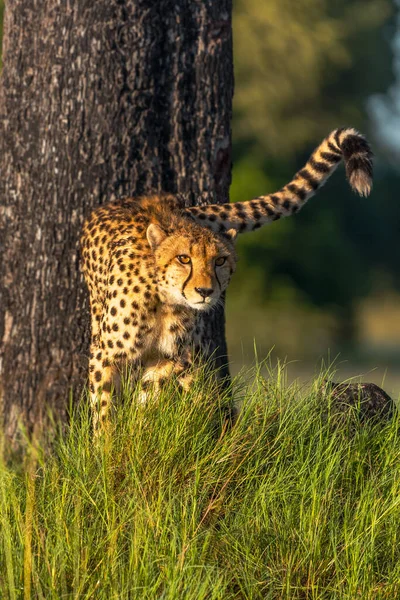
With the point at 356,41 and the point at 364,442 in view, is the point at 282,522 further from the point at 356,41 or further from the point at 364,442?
the point at 356,41

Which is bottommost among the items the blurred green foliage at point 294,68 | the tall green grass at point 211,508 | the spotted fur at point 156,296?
the tall green grass at point 211,508

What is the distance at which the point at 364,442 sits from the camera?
380cm

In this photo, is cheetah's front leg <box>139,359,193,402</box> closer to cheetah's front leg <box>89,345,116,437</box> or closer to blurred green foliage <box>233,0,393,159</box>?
cheetah's front leg <box>89,345,116,437</box>

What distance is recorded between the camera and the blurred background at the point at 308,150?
1370cm

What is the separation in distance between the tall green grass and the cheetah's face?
34 centimetres

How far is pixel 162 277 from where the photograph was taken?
13.1 ft

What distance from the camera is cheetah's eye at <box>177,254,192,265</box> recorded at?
12.9 ft

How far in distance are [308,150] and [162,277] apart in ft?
33.1

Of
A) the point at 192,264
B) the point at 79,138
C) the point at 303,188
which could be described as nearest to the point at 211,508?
the point at 192,264

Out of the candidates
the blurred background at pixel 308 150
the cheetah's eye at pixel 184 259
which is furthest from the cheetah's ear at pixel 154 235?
the blurred background at pixel 308 150

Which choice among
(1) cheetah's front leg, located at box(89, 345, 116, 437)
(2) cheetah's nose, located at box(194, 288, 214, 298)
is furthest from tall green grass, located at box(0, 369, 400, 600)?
(2) cheetah's nose, located at box(194, 288, 214, 298)

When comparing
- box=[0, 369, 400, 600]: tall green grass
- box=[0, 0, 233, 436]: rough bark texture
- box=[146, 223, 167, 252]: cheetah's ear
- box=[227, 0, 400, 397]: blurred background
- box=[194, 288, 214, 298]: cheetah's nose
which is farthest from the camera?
box=[227, 0, 400, 397]: blurred background

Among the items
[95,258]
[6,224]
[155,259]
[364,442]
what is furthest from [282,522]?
[6,224]

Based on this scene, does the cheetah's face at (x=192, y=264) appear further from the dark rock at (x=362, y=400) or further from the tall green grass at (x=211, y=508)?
the dark rock at (x=362, y=400)
